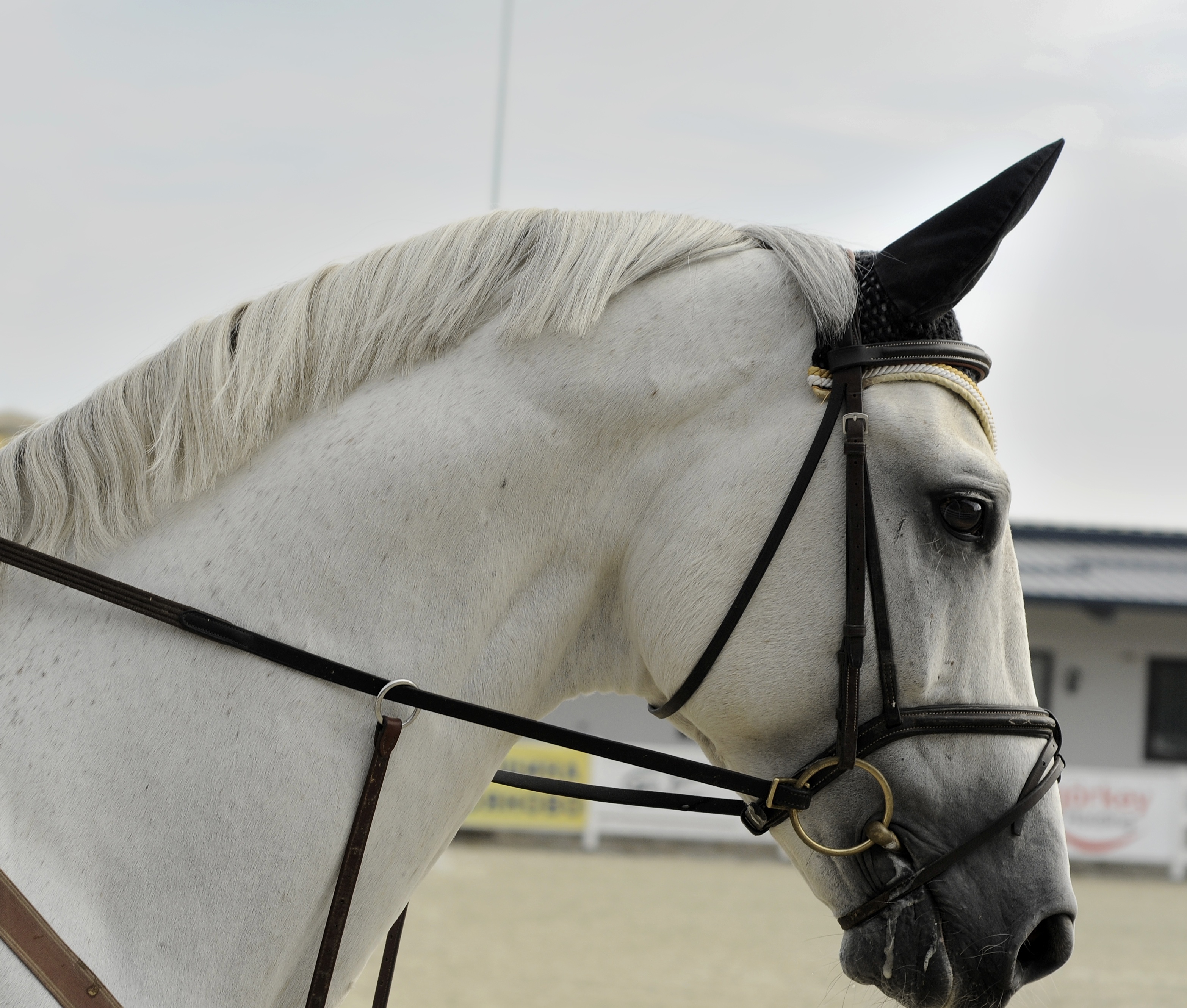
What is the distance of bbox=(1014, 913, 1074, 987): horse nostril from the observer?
162 cm

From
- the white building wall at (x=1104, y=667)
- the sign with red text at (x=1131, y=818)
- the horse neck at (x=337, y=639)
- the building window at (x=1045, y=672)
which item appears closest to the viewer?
the horse neck at (x=337, y=639)

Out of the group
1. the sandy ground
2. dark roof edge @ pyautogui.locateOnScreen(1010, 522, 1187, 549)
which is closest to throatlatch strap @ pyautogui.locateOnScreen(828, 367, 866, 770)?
the sandy ground

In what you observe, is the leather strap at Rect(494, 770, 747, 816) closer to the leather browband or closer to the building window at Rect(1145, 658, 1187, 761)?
the leather browband

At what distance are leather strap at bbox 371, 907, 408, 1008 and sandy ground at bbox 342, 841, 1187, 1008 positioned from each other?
4590 mm

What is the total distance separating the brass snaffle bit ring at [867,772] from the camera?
5.32 ft

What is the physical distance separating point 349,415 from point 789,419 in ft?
2.36

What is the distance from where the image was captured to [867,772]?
5.35 ft

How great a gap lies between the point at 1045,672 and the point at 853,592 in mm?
19548

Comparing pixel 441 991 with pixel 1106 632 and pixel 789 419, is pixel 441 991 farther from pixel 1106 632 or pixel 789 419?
pixel 1106 632

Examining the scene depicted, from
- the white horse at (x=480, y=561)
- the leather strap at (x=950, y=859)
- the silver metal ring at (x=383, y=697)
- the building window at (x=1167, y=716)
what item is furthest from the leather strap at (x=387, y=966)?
the building window at (x=1167, y=716)

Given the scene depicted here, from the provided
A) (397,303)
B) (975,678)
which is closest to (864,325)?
(975,678)

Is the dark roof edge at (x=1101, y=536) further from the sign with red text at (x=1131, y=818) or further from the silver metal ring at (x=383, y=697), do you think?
the silver metal ring at (x=383, y=697)

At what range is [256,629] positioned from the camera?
152cm

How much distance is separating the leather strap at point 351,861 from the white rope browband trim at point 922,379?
2.83ft
